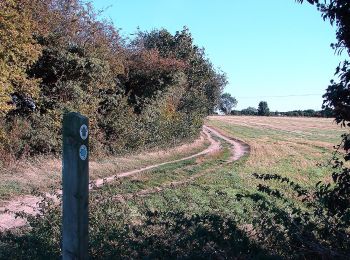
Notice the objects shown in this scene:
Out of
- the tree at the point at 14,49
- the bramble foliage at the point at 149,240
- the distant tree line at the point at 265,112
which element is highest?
the tree at the point at 14,49

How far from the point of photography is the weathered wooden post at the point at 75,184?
11.8ft

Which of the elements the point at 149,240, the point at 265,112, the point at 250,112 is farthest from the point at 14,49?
the point at 250,112

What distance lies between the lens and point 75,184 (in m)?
3.63

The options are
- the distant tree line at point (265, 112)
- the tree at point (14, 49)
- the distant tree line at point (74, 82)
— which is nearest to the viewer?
the tree at point (14, 49)

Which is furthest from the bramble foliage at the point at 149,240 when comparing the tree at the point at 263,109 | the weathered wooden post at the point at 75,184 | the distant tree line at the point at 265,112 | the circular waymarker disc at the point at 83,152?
the tree at the point at 263,109

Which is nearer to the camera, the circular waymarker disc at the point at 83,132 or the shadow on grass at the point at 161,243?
the circular waymarker disc at the point at 83,132

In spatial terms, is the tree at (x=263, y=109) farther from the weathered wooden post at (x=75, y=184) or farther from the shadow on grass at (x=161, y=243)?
the weathered wooden post at (x=75, y=184)

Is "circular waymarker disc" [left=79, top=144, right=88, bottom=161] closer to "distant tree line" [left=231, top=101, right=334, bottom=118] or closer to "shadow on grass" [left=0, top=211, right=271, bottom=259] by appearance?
"shadow on grass" [left=0, top=211, right=271, bottom=259]

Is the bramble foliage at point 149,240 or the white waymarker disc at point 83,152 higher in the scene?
the white waymarker disc at point 83,152

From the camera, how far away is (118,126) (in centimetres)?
2591

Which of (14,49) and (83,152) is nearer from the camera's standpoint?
(83,152)

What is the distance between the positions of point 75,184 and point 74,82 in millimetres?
18325

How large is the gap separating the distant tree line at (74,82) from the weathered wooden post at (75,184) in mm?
12147

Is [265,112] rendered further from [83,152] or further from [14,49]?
[83,152]
